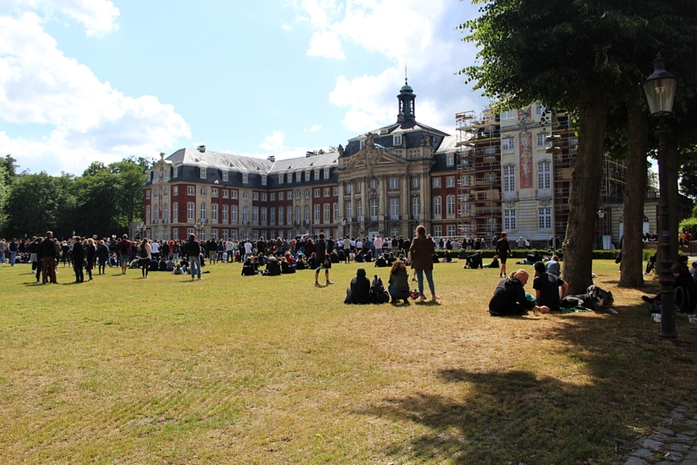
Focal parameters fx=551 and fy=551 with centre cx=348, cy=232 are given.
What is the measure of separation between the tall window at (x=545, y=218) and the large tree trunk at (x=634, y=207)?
1474 inches

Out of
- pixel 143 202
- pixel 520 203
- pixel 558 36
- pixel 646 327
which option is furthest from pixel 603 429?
pixel 143 202

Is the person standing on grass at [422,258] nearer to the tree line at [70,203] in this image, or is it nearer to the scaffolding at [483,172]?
the scaffolding at [483,172]

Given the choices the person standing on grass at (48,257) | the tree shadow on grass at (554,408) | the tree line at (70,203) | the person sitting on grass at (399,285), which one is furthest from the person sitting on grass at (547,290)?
the tree line at (70,203)

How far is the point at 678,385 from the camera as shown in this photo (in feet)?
21.2

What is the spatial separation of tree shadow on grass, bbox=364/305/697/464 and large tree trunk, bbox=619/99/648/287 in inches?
360

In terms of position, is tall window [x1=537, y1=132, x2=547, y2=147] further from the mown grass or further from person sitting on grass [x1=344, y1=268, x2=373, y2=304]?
the mown grass

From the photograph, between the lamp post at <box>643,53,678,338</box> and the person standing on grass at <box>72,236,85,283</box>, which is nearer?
the lamp post at <box>643,53,678,338</box>

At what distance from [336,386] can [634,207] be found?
45.7 ft

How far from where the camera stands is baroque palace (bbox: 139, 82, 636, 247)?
175 ft

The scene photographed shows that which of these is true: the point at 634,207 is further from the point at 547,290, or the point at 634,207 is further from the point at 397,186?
the point at 397,186

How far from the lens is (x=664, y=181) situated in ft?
31.4

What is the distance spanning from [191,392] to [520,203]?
52.1 meters

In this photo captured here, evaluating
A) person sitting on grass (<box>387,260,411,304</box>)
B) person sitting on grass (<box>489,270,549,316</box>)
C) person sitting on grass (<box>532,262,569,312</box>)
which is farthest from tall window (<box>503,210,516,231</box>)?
person sitting on grass (<box>489,270,549,316</box>)

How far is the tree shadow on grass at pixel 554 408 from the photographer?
4.61 meters
